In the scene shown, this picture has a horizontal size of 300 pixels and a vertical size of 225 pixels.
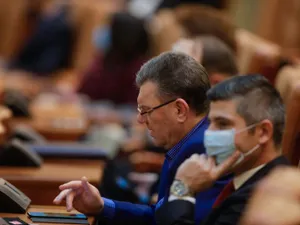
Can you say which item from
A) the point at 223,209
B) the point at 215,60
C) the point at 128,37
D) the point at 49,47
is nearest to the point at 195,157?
the point at 223,209

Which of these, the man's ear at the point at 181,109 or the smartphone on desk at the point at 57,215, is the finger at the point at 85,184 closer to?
the smartphone on desk at the point at 57,215

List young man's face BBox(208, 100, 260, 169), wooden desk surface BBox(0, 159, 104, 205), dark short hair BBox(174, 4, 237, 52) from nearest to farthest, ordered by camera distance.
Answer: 1. young man's face BBox(208, 100, 260, 169)
2. wooden desk surface BBox(0, 159, 104, 205)
3. dark short hair BBox(174, 4, 237, 52)

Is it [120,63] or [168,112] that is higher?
[120,63]

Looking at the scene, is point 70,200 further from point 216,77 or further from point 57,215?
point 216,77

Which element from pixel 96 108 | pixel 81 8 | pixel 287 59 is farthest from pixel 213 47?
pixel 81 8

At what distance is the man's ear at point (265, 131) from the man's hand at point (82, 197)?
53cm

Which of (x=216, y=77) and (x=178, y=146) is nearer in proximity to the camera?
(x=178, y=146)

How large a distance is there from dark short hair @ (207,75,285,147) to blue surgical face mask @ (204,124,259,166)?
0.25 feet

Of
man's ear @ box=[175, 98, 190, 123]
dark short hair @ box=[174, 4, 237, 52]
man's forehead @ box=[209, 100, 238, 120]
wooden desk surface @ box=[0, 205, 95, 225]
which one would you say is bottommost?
wooden desk surface @ box=[0, 205, 95, 225]

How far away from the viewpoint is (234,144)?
3.20 meters

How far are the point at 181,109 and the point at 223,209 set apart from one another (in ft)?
1.75

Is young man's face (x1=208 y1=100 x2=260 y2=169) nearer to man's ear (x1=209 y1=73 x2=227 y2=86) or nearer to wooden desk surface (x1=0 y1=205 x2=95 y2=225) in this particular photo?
wooden desk surface (x1=0 y1=205 x2=95 y2=225)

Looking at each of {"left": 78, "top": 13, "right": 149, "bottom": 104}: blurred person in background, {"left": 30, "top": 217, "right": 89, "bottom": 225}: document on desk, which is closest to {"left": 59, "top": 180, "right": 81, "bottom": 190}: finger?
{"left": 30, "top": 217, "right": 89, "bottom": 225}: document on desk

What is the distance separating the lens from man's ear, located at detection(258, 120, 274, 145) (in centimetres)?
307
